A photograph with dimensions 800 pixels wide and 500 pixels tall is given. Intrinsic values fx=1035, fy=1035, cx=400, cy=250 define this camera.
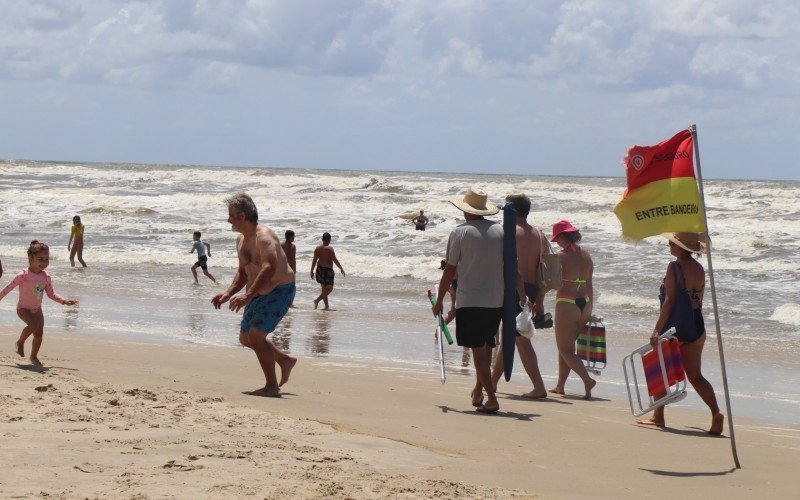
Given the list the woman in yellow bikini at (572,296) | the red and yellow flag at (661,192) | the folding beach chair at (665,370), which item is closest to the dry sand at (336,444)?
the folding beach chair at (665,370)

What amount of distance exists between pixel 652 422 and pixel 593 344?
1382 mm

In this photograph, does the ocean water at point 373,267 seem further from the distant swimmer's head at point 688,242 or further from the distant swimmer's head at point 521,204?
the distant swimmer's head at point 688,242

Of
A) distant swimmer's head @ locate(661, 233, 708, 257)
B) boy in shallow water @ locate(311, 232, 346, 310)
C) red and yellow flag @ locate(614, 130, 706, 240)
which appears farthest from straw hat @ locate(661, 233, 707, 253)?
boy in shallow water @ locate(311, 232, 346, 310)

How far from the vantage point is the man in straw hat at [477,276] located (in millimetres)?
7324

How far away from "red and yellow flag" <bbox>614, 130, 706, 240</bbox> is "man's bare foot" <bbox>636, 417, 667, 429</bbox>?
6.02ft

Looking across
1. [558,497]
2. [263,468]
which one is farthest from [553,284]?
[263,468]

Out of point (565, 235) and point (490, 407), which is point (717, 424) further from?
point (565, 235)

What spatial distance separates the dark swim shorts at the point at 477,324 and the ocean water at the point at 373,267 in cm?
266

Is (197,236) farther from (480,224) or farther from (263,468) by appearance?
(263,468)

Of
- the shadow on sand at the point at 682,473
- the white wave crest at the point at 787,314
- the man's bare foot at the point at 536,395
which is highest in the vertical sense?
the shadow on sand at the point at 682,473

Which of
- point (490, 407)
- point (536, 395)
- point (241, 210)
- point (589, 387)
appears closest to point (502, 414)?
point (490, 407)

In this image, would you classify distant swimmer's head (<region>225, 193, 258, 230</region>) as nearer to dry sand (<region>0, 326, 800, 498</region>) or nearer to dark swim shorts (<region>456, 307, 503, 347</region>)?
dry sand (<region>0, 326, 800, 498</region>)

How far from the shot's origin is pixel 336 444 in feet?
19.3

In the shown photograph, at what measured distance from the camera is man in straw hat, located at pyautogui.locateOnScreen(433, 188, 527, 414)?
7.32 metres
